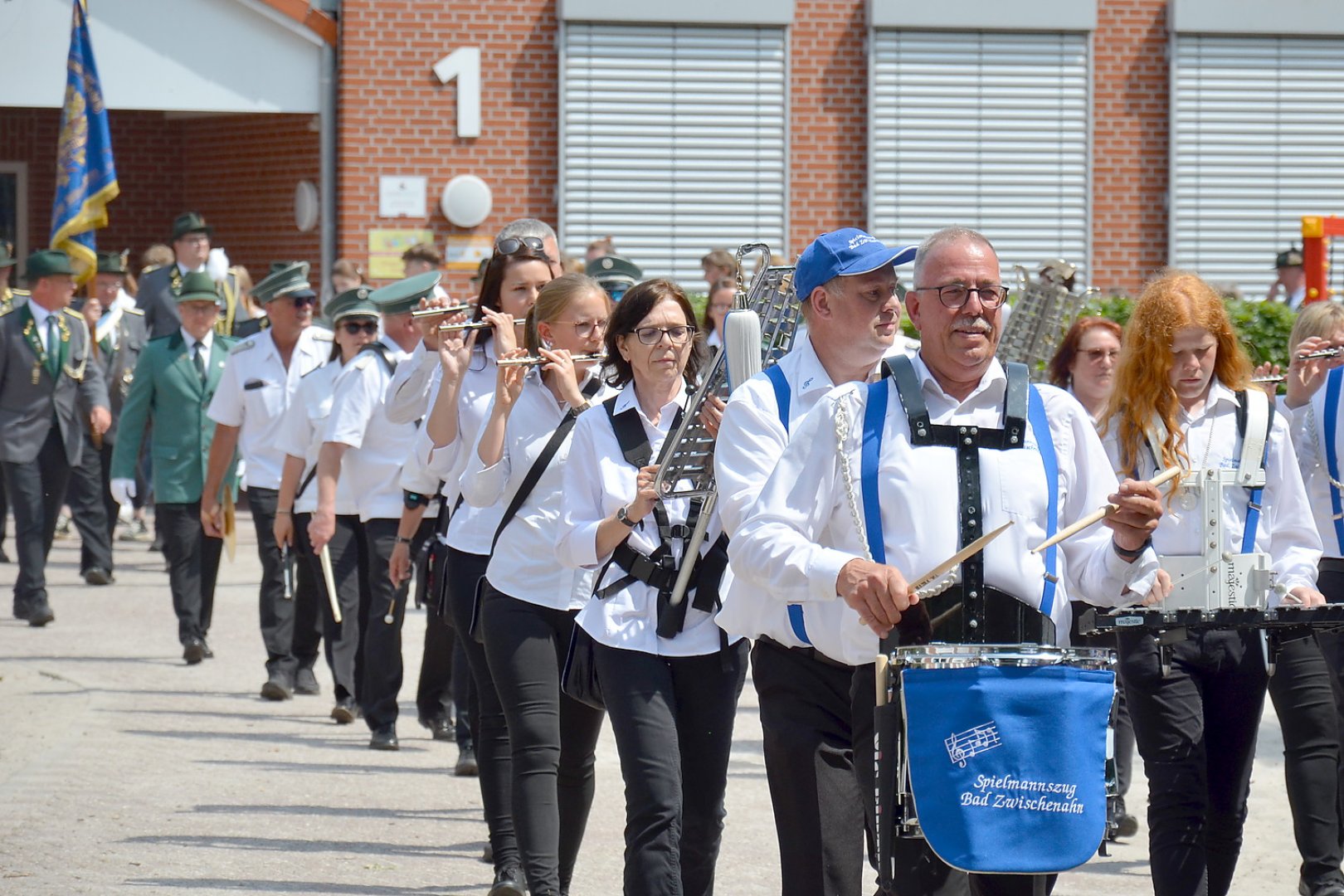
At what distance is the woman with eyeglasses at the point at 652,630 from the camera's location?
5.52 metres

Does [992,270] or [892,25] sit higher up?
[892,25]

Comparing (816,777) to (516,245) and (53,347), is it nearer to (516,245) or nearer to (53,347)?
(516,245)

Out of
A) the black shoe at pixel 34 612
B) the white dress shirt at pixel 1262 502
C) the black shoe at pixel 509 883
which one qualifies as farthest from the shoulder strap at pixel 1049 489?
the black shoe at pixel 34 612

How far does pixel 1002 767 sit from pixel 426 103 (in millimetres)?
16342

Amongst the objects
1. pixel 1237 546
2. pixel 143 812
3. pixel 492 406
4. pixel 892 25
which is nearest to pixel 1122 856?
pixel 1237 546

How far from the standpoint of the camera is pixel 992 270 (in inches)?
176

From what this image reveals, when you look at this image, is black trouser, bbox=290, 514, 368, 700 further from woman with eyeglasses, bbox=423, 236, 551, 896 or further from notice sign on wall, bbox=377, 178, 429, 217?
notice sign on wall, bbox=377, 178, 429, 217

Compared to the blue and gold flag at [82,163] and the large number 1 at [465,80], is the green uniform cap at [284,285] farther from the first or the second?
the large number 1 at [465,80]

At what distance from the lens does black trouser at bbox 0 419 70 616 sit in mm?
13352

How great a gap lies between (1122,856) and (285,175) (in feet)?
48.2

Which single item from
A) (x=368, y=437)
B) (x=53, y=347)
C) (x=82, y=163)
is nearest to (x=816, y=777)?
(x=368, y=437)

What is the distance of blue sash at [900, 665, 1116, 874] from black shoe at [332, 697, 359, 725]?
6839 millimetres

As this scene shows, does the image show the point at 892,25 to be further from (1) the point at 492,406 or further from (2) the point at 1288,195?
(1) the point at 492,406

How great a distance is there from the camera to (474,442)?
7340 mm
